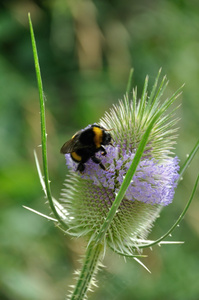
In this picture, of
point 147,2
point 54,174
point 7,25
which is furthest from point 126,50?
point 54,174

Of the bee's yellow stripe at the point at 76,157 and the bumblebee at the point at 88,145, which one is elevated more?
the bumblebee at the point at 88,145

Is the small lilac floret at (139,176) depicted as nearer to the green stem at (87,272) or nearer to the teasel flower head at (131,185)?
the teasel flower head at (131,185)

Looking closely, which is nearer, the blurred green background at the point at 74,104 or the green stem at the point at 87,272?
the green stem at the point at 87,272

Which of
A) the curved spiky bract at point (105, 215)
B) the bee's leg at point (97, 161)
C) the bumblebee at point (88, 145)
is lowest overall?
the curved spiky bract at point (105, 215)

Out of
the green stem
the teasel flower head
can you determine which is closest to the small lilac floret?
the teasel flower head

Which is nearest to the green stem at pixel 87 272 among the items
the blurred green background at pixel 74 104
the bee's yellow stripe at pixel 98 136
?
the bee's yellow stripe at pixel 98 136

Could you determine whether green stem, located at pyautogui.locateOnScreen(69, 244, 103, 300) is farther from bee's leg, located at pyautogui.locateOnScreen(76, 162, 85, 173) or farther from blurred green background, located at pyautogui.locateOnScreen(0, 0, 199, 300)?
blurred green background, located at pyautogui.locateOnScreen(0, 0, 199, 300)

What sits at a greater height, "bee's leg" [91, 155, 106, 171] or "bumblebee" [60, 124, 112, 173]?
"bumblebee" [60, 124, 112, 173]
